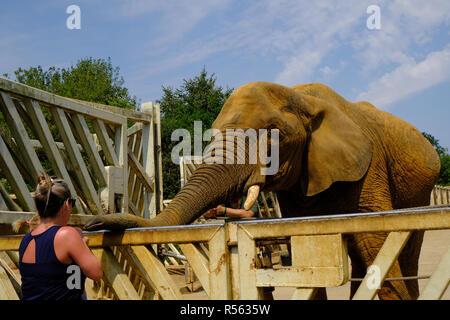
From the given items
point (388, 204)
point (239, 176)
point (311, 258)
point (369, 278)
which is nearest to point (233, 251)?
point (311, 258)

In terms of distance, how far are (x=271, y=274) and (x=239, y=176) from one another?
8.16 ft

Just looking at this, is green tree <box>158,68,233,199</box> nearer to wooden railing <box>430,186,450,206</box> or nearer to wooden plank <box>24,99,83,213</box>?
wooden railing <box>430,186,450,206</box>

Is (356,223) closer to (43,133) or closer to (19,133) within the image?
(19,133)

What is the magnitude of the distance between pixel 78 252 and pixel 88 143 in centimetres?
389

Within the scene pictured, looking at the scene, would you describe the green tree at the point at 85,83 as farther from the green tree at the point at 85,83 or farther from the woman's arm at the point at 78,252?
the woman's arm at the point at 78,252

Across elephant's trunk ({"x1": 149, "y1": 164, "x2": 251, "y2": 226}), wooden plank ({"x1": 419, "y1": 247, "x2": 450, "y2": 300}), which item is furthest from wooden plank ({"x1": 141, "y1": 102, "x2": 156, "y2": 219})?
wooden plank ({"x1": 419, "y1": 247, "x2": 450, "y2": 300})

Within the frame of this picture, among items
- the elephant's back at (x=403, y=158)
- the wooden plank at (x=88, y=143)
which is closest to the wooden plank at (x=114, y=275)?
the wooden plank at (x=88, y=143)

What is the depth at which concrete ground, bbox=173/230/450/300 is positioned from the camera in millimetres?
9848

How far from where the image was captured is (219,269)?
2.92 m

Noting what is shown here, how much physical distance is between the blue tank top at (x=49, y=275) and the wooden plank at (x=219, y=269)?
728 millimetres

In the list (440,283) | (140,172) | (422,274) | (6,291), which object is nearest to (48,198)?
(6,291)

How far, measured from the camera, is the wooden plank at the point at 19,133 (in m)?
5.35

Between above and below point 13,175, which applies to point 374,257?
below

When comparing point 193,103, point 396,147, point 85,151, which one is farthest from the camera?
point 193,103
